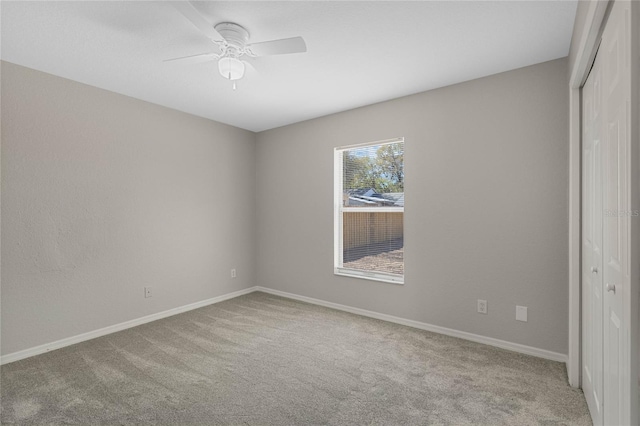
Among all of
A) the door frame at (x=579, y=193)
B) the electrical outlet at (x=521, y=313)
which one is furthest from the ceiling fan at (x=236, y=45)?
the electrical outlet at (x=521, y=313)

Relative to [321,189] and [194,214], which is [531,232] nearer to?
[321,189]

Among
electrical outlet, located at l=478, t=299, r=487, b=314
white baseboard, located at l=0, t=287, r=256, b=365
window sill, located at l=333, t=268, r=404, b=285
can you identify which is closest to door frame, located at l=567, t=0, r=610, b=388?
electrical outlet, located at l=478, t=299, r=487, b=314

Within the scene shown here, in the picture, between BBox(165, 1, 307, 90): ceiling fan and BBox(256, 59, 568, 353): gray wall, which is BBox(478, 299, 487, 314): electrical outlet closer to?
BBox(256, 59, 568, 353): gray wall

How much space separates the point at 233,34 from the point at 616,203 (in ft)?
7.39

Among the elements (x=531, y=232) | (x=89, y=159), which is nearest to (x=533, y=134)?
(x=531, y=232)

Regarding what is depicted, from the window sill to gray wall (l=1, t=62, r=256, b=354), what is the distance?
1.61m

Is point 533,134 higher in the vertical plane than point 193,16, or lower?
lower

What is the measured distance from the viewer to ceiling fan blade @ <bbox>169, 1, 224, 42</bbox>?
5.40 feet

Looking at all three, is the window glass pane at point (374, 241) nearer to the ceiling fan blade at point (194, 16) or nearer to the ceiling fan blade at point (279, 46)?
the ceiling fan blade at point (279, 46)

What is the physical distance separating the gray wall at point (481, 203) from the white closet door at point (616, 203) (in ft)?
3.96

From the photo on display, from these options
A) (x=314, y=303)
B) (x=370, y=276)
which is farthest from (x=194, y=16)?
(x=314, y=303)

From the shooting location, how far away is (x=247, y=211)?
15.6ft

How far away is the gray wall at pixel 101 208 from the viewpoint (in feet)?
8.79

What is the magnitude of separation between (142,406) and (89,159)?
7.64 feet
